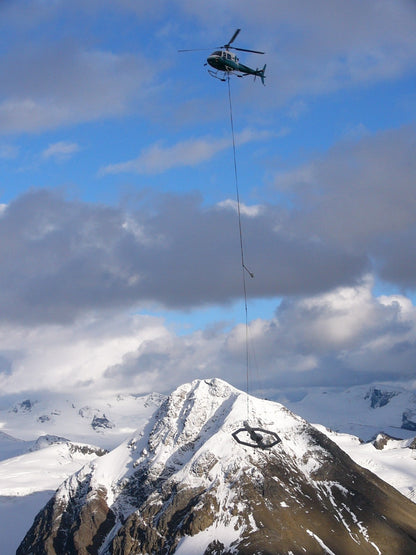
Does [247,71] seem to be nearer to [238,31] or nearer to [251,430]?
[238,31]

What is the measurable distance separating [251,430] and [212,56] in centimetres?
8213

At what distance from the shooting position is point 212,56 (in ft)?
517

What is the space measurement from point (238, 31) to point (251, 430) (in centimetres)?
8610

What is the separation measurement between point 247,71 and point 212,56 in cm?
1353

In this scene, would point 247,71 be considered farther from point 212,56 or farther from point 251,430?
point 251,430

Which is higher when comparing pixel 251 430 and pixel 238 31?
pixel 238 31

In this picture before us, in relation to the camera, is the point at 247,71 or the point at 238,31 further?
the point at 247,71

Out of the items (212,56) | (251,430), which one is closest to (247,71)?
(212,56)

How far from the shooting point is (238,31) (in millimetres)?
153375

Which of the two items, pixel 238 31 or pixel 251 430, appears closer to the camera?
pixel 238 31

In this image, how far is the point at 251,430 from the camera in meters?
165

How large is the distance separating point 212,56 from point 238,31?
789cm

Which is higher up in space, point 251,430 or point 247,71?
point 247,71

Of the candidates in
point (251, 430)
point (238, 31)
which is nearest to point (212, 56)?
point (238, 31)
